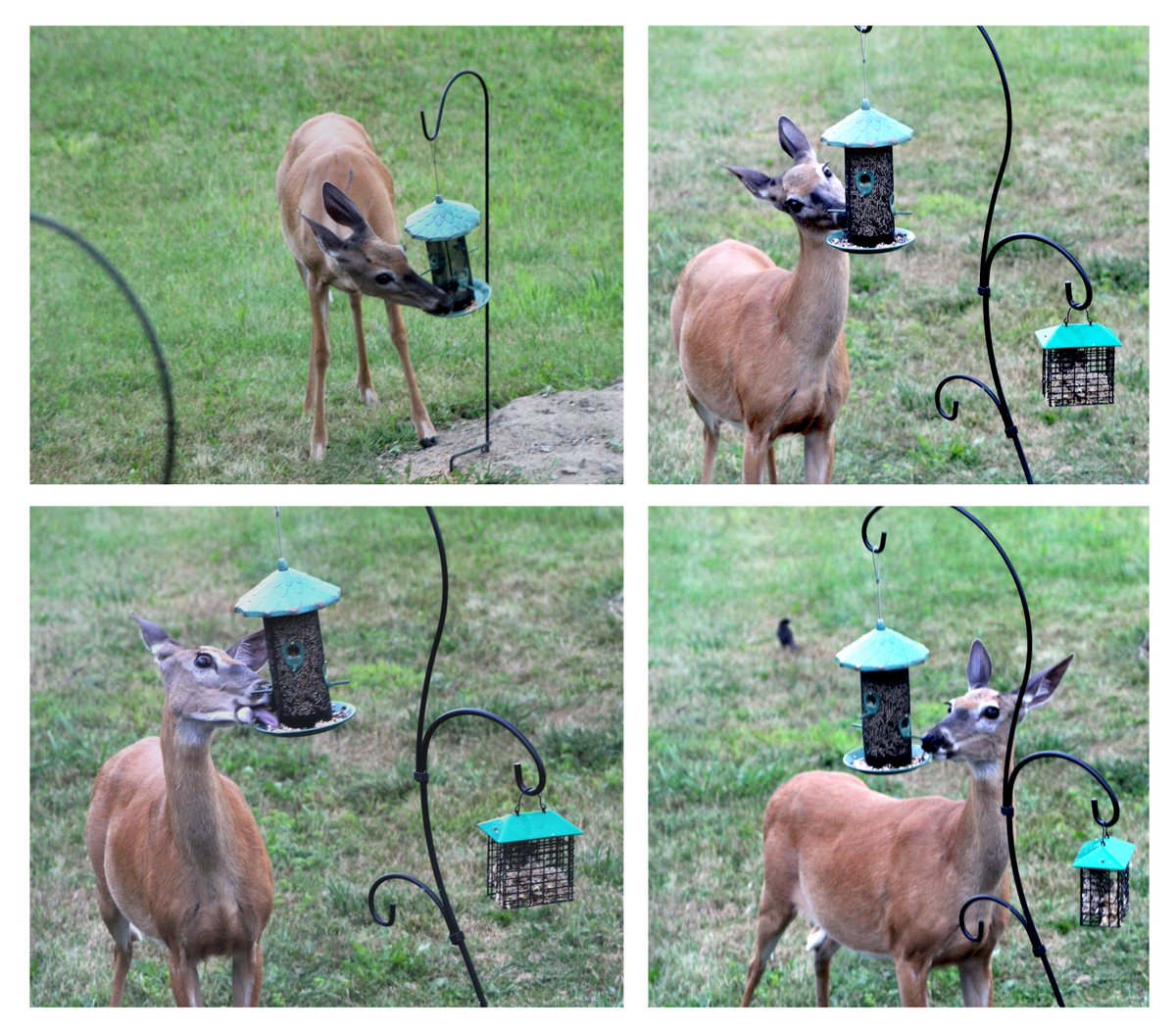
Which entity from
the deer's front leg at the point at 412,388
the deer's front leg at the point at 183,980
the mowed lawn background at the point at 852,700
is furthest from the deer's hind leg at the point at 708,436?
the deer's front leg at the point at 183,980

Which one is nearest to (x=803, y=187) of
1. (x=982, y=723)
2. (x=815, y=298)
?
(x=815, y=298)

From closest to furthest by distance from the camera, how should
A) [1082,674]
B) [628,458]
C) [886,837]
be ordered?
[886,837], [628,458], [1082,674]

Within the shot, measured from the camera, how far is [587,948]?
6832 millimetres

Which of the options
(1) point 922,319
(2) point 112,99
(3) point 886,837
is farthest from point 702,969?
(2) point 112,99

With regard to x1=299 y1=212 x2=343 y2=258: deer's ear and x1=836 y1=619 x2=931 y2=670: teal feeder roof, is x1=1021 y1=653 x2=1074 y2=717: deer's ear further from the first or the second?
x1=299 y1=212 x2=343 y2=258: deer's ear

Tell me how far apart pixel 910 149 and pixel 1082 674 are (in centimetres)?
394

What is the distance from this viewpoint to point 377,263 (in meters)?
5.64

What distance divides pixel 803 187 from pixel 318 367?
8.03ft

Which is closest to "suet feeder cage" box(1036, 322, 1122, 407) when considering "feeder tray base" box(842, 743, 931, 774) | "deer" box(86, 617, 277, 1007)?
"feeder tray base" box(842, 743, 931, 774)

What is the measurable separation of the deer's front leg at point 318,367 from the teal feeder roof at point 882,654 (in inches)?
106

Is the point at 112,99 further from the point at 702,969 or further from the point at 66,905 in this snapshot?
the point at 702,969

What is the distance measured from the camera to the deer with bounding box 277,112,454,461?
221 inches

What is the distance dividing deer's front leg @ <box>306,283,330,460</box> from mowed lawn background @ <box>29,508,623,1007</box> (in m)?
1.92

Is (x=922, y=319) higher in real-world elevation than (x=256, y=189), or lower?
lower
